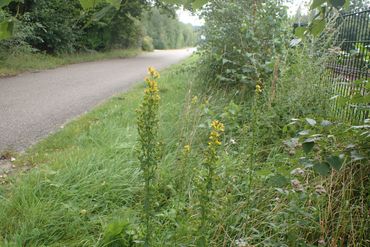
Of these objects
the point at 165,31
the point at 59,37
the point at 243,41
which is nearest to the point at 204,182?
the point at 243,41

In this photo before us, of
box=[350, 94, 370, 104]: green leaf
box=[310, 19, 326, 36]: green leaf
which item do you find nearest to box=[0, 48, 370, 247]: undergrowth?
box=[350, 94, 370, 104]: green leaf

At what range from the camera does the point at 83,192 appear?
274cm

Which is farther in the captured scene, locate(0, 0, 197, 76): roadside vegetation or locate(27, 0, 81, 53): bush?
locate(27, 0, 81, 53): bush

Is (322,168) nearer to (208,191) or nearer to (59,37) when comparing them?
(208,191)

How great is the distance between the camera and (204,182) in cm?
185

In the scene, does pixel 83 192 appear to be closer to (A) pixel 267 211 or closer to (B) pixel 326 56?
(A) pixel 267 211

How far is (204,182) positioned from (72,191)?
1280 mm

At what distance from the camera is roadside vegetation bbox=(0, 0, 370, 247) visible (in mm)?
1912

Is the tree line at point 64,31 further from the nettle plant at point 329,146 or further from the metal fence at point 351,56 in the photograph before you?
the nettle plant at point 329,146

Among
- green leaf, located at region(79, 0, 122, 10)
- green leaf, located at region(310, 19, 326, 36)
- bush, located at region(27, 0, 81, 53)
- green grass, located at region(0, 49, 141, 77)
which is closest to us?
green leaf, located at region(79, 0, 122, 10)

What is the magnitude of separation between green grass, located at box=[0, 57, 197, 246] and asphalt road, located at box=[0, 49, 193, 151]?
32.9 inches

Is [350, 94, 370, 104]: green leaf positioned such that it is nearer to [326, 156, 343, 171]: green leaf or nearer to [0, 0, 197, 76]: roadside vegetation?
[326, 156, 343, 171]: green leaf

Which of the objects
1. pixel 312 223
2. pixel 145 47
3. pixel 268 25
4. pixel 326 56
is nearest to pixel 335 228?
pixel 312 223

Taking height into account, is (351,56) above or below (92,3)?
below
